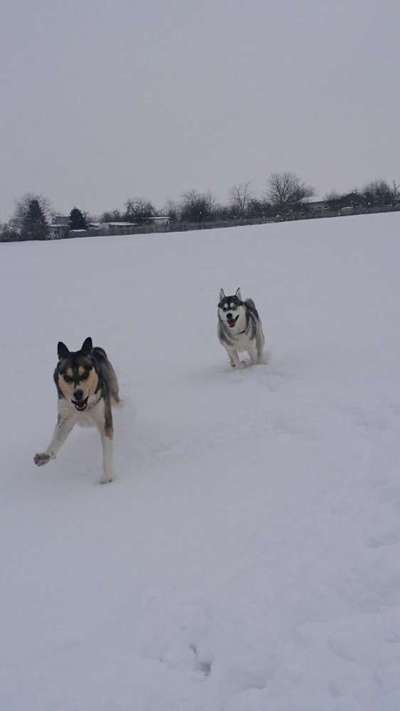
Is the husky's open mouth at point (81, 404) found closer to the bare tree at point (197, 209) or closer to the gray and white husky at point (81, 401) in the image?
the gray and white husky at point (81, 401)

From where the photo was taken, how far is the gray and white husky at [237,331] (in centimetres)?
977

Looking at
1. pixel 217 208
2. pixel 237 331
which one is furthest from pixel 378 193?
pixel 237 331

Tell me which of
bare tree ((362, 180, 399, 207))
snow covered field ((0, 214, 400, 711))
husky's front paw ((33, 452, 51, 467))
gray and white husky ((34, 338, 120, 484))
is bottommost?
snow covered field ((0, 214, 400, 711))

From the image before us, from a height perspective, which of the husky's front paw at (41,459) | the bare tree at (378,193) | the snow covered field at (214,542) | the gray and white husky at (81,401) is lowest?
the snow covered field at (214,542)

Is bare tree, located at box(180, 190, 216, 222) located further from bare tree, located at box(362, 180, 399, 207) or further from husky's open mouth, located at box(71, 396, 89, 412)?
husky's open mouth, located at box(71, 396, 89, 412)

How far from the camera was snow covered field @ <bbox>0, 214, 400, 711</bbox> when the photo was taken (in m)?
2.90

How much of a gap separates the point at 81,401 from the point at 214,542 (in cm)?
218

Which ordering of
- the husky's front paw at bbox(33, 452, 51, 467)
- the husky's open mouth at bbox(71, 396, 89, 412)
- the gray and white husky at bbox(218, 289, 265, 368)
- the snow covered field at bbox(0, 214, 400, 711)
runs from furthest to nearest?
1. the gray and white husky at bbox(218, 289, 265, 368)
2. the husky's front paw at bbox(33, 452, 51, 467)
3. the husky's open mouth at bbox(71, 396, 89, 412)
4. the snow covered field at bbox(0, 214, 400, 711)

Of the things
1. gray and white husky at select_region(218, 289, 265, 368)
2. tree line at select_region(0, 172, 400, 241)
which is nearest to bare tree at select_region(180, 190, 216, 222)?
tree line at select_region(0, 172, 400, 241)

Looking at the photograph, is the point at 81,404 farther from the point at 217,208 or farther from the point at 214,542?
the point at 217,208

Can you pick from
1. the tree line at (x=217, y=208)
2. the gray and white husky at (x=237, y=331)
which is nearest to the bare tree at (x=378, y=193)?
the tree line at (x=217, y=208)

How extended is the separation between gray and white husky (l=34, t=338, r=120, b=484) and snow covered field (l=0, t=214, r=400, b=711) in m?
0.31

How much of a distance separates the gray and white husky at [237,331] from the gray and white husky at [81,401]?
3897mm

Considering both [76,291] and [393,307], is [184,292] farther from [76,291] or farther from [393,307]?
[393,307]
